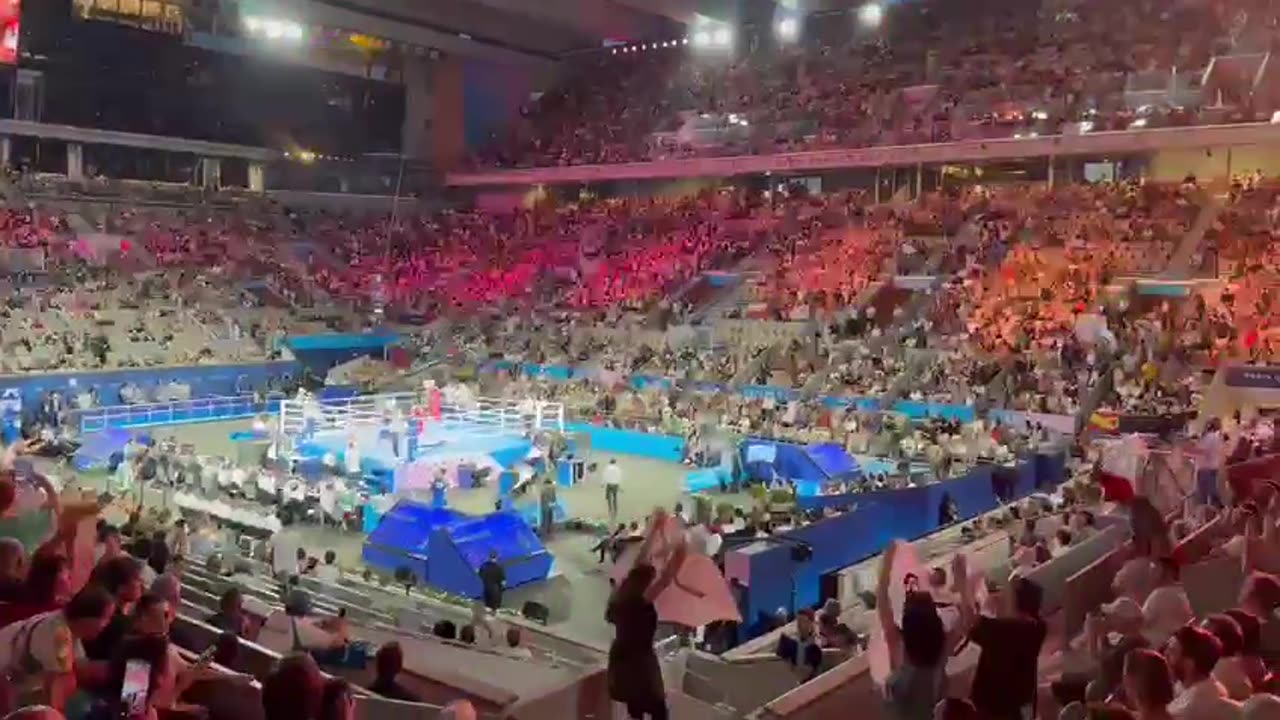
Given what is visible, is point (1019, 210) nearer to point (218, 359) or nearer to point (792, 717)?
point (218, 359)

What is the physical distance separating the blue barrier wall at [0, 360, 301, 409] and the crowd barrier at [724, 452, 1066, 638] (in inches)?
830

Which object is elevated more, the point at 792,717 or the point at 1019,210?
the point at 1019,210

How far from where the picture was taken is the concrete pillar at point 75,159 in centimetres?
4278

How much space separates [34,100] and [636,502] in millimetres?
32455

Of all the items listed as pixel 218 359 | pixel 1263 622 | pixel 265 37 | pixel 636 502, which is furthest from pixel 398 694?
pixel 265 37

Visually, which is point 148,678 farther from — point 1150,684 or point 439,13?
point 439,13

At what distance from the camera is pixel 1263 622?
5645mm

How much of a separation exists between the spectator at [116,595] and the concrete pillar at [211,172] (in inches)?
1768

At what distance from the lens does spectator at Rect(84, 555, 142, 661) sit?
4.61 meters

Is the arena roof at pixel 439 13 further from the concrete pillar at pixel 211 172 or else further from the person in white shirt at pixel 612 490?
the person in white shirt at pixel 612 490

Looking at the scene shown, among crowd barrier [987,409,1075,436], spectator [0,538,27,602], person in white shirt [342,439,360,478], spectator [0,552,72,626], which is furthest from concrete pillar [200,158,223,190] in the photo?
spectator [0,552,72,626]

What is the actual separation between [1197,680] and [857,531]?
36.4ft

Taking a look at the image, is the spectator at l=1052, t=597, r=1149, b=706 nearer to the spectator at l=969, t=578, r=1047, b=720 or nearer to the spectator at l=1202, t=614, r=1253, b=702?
the spectator at l=1202, t=614, r=1253, b=702

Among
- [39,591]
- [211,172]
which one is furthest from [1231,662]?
[211,172]
